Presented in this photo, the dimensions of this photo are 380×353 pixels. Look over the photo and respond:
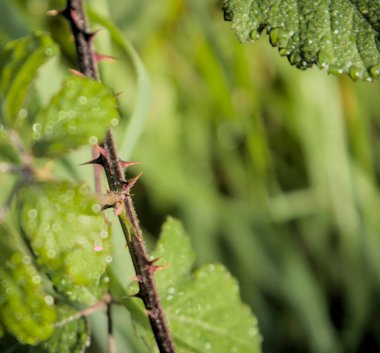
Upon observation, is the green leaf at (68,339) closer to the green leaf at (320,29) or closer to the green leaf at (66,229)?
the green leaf at (66,229)

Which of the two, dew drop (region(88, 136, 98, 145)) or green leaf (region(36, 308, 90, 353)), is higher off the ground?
dew drop (region(88, 136, 98, 145))

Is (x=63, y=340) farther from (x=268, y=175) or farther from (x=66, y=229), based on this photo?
(x=268, y=175)

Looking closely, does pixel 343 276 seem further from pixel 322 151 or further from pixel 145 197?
pixel 145 197

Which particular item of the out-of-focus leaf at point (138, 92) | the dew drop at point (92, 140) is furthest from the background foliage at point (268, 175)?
the dew drop at point (92, 140)

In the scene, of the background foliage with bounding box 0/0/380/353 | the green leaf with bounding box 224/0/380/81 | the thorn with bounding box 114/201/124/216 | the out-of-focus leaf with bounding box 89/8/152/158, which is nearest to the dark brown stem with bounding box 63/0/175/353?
the thorn with bounding box 114/201/124/216

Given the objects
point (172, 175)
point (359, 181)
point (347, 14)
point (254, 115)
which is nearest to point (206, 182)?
point (172, 175)

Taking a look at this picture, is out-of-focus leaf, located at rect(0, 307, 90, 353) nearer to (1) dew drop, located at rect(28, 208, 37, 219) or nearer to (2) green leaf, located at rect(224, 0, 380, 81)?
(1) dew drop, located at rect(28, 208, 37, 219)
